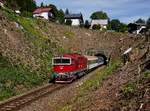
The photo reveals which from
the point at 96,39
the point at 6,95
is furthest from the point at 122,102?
the point at 96,39

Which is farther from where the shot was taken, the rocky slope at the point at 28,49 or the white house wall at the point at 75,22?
the white house wall at the point at 75,22

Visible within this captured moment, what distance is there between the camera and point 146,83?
15312 mm

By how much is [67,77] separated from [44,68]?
6604 millimetres

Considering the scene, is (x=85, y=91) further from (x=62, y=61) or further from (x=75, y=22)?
(x=75, y=22)

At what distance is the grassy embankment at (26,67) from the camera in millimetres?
34250

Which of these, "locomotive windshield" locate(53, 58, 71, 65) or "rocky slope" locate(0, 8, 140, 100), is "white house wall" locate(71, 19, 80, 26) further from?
"locomotive windshield" locate(53, 58, 71, 65)

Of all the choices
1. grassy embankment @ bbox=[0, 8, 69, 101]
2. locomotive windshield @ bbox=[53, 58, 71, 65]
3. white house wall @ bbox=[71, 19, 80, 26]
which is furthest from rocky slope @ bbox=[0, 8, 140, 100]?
white house wall @ bbox=[71, 19, 80, 26]

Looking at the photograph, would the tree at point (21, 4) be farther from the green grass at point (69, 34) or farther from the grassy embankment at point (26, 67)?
the grassy embankment at point (26, 67)

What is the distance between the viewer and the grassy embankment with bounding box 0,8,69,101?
34250mm

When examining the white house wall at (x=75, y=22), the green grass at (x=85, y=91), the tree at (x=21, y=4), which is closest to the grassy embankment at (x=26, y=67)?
the green grass at (x=85, y=91)

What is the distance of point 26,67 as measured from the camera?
4306 cm

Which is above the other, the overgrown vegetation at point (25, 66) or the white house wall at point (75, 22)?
the white house wall at point (75, 22)

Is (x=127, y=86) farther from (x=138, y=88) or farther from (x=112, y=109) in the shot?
(x=112, y=109)

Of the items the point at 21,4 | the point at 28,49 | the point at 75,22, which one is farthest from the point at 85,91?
the point at 75,22
